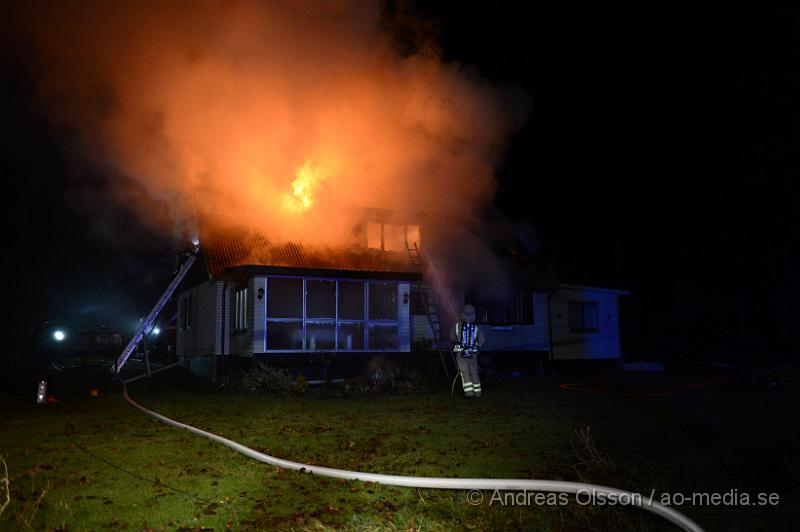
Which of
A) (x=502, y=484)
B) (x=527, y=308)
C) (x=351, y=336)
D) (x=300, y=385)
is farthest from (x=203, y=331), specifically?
(x=502, y=484)

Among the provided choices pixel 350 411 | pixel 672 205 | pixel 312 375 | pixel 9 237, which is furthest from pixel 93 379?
pixel 672 205

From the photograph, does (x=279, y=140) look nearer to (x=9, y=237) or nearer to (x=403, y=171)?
(x=403, y=171)

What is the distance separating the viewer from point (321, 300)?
693 inches

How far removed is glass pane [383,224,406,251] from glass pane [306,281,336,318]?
277 cm

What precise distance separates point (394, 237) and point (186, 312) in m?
8.99

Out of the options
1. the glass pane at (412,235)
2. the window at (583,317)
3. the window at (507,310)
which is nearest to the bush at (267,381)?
the glass pane at (412,235)

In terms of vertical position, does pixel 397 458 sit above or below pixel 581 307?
below

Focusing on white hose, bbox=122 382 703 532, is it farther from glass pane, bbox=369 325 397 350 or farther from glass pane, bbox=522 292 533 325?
glass pane, bbox=522 292 533 325

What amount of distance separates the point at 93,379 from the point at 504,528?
60.0 feet

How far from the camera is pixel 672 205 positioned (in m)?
34.8

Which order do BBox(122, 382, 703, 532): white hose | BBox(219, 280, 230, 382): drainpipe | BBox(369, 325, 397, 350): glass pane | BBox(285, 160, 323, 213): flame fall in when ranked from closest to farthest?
BBox(122, 382, 703, 532): white hose → BBox(369, 325, 397, 350): glass pane → BBox(219, 280, 230, 382): drainpipe → BBox(285, 160, 323, 213): flame

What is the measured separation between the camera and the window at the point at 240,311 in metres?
16.9

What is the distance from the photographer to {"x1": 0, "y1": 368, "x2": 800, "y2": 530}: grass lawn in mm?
4344

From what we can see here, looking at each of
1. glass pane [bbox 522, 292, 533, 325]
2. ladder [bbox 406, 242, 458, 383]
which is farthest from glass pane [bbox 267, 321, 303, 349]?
glass pane [bbox 522, 292, 533, 325]
